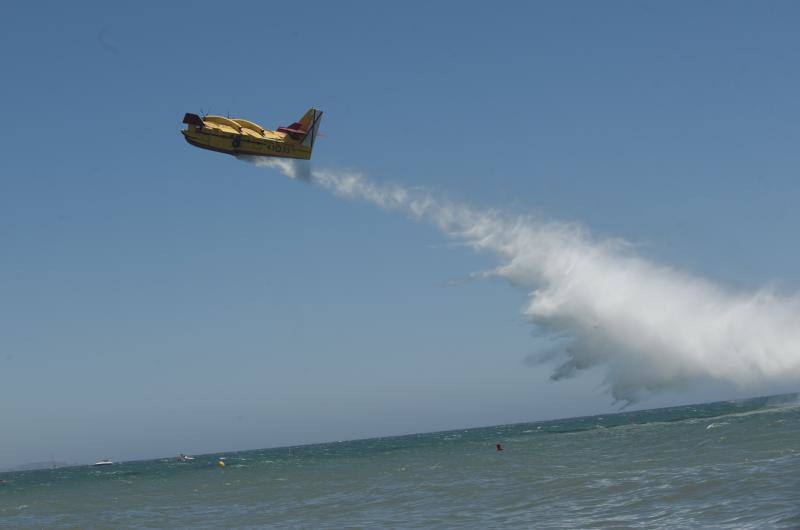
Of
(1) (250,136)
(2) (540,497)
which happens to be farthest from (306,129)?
(2) (540,497)

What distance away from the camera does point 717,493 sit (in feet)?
72.3

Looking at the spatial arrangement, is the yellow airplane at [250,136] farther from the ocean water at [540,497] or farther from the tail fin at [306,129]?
the ocean water at [540,497]

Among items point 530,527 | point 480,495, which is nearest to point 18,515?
point 480,495

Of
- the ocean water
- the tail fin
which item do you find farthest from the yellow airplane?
the ocean water

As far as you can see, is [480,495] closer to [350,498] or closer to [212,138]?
[350,498]

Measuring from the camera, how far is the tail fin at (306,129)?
43.1 m

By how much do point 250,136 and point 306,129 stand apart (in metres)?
3.22

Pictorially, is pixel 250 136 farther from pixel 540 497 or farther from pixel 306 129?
pixel 540 497

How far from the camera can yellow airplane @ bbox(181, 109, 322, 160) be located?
41188 millimetres

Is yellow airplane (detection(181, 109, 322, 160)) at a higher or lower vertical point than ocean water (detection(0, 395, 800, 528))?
higher

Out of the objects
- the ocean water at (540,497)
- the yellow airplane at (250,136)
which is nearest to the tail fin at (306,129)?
the yellow airplane at (250,136)

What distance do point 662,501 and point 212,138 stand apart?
96.1 ft

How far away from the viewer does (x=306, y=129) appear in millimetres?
43469

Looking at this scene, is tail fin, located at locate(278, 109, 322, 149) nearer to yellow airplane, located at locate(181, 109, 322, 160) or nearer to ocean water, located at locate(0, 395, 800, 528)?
yellow airplane, located at locate(181, 109, 322, 160)
